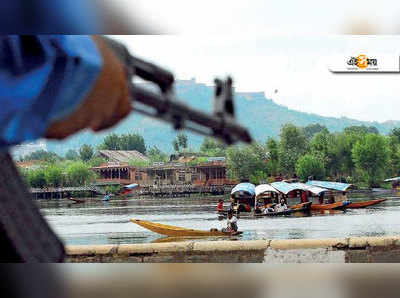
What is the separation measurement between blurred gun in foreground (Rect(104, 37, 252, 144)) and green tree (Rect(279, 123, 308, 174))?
426 mm

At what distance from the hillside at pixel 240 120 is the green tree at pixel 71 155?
61 millimetres

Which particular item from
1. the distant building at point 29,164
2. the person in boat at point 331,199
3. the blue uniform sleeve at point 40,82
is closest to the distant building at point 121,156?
the distant building at point 29,164

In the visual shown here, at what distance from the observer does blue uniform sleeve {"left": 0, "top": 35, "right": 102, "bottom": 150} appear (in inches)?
101

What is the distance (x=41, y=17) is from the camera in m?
3.24

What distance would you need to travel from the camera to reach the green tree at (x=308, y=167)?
4867 mm

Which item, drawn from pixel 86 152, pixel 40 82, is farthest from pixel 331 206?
pixel 40 82

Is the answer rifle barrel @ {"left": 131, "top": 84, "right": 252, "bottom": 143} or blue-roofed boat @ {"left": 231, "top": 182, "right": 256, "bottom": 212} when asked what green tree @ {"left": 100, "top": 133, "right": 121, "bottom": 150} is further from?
blue-roofed boat @ {"left": 231, "top": 182, "right": 256, "bottom": 212}

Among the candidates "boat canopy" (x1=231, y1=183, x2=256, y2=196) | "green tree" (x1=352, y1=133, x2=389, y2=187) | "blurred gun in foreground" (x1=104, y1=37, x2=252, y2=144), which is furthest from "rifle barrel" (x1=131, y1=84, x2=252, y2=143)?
"green tree" (x1=352, y1=133, x2=389, y2=187)

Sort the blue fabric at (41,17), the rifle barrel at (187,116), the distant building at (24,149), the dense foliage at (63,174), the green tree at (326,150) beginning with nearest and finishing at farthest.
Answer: the blue fabric at (41,17) < the rifle barrel at (187,116) < the distant building at (24,149) < the dense foliage at (63,174) < the green tree at (326,150)

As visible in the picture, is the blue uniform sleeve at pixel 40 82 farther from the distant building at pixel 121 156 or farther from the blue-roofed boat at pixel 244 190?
the blue-roofed boat at pixel 244 190

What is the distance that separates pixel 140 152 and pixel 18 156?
2.91 feet

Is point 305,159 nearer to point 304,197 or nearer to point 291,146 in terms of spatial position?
point 291,146

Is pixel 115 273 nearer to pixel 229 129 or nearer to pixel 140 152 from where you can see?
pixel 140 152

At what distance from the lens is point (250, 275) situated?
5250 mm
